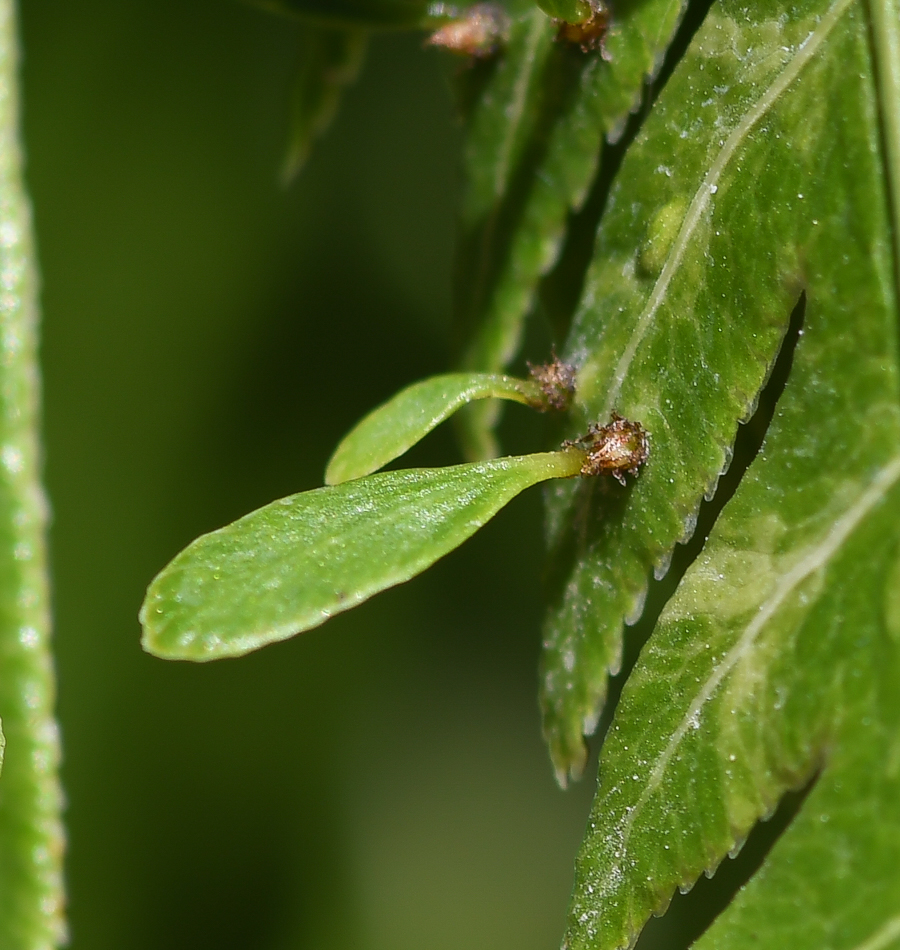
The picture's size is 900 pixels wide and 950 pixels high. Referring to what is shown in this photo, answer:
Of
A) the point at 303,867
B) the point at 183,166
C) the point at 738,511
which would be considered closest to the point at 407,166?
the point at 183,166

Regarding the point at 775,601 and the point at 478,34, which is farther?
the point at 478,34

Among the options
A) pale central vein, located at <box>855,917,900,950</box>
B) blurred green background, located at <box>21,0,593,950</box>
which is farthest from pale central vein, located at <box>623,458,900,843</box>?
blurred green background, located at <box>21,0,593,950</box>

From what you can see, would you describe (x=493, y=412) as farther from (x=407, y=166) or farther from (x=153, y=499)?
(x=407, y=166)

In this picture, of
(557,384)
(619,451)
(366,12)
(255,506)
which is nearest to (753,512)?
(619,451)

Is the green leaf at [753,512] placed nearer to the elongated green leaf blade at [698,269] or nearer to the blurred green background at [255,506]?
the elongated green leaf blade at [698,269]

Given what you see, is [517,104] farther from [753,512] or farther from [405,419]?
[753,512]

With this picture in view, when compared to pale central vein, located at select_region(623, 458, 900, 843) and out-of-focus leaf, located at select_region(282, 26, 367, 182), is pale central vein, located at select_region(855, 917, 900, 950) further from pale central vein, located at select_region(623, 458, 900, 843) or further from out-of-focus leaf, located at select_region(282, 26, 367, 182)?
out-of-focus leaf, located at select_region(282, 26, 367, 182)

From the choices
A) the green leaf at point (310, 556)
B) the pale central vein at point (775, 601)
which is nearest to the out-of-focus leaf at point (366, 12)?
the green leaf at point (310, 556)
